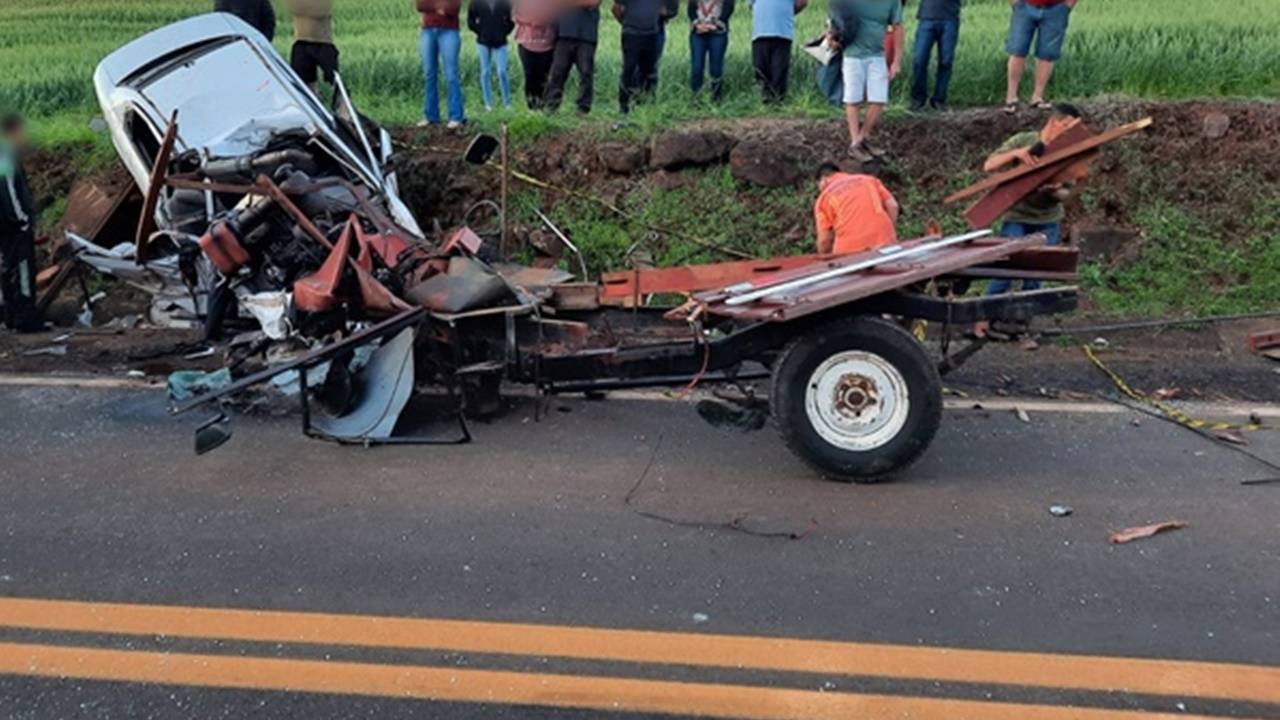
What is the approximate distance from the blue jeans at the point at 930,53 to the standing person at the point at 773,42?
47.5 inches

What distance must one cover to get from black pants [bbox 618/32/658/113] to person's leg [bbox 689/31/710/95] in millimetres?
375

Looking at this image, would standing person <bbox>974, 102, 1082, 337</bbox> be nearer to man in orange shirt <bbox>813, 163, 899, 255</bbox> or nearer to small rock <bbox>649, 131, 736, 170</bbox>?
man in orange shirt <bbox>813, 163, 899, 255</bbox>

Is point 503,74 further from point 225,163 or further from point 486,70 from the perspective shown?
point 225,163

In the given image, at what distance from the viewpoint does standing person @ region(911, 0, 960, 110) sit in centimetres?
1081

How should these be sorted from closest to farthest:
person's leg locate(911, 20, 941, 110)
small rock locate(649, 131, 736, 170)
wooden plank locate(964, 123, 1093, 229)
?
wooden plank locate(964, 123, 1093, 229) < small rock locate(649, 131, 736, 170) < person's leg locate(911, 20, 941, 110)

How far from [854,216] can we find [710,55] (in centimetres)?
527

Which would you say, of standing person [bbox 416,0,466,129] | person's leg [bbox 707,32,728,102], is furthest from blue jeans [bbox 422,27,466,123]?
person's leg [bbox 707,32,728,102]

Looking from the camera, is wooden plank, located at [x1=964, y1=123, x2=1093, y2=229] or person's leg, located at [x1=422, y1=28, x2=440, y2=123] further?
person's leg, located at [x1=422, y1=28, x2=440, y2=123]

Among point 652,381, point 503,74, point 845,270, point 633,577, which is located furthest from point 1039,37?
point 633,577

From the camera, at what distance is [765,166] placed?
10031mm

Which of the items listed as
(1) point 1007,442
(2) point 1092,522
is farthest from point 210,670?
(1) point 1007,442

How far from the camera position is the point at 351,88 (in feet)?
44.9

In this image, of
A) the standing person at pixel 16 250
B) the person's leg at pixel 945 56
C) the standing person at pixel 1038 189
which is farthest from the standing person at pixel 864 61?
the standing person at pixel 16 250

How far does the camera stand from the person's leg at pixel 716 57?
1159 centimetres
